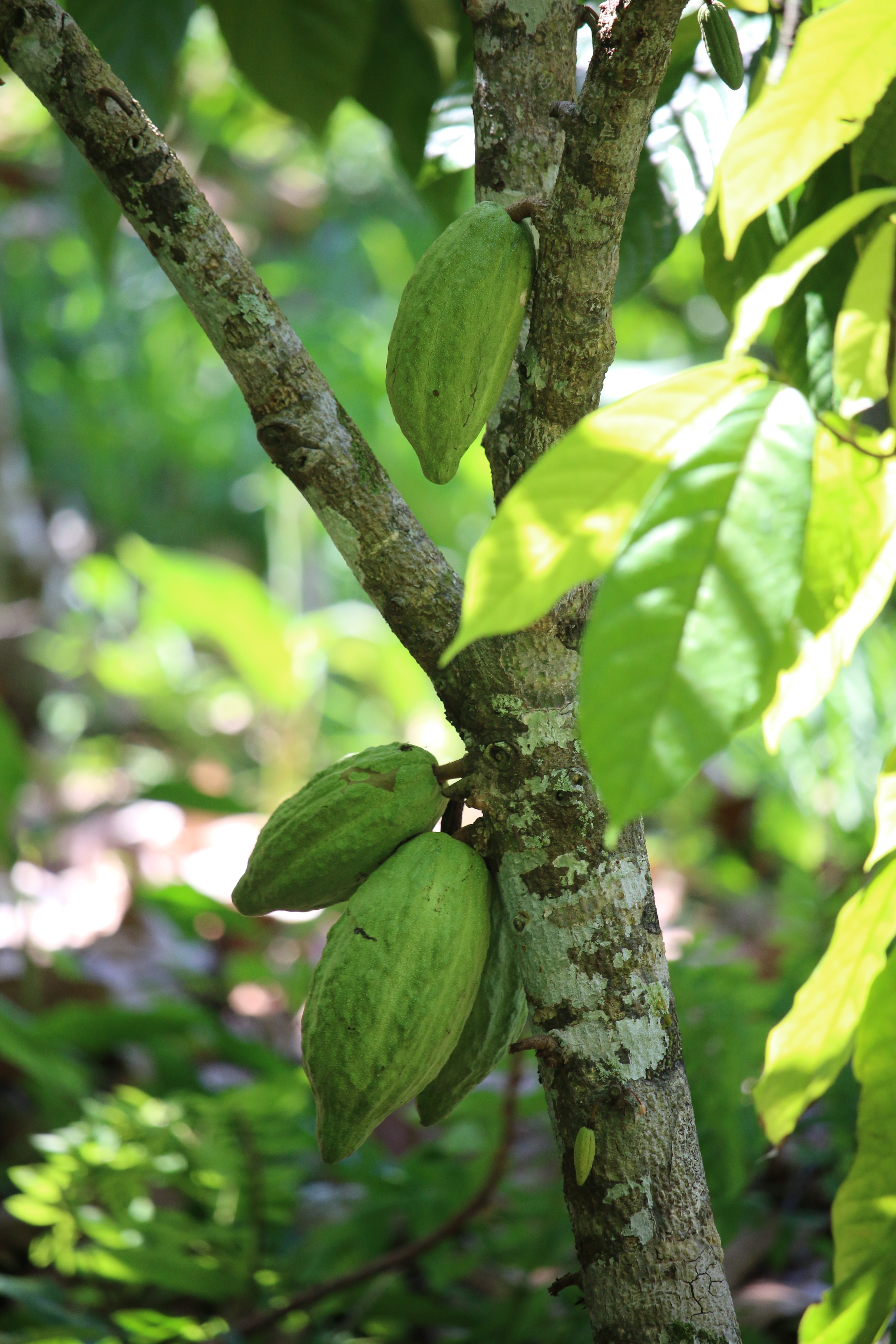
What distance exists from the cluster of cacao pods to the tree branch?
0.68 feet

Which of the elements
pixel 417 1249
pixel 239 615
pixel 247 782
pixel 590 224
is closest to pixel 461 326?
pixel 590 224

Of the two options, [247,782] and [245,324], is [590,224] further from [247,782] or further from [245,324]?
[247,782]

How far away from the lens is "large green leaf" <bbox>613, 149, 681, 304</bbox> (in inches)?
31.3

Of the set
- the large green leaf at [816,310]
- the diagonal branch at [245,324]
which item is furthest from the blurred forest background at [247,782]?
the diagonal branch at [245,324]

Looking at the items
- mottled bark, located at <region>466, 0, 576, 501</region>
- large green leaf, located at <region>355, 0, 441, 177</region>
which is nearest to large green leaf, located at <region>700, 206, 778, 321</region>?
mottled bark, located at <region>466, 0, 576, 501</region>

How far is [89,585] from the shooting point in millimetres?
3732

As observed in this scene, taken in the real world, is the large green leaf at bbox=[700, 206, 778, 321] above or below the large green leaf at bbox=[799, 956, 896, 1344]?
above

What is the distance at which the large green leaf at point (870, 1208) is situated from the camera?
17.0 inches

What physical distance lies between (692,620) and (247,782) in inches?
117

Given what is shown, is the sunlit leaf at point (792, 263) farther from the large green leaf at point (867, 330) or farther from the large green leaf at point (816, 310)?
the large green leaf at point (816, 310)

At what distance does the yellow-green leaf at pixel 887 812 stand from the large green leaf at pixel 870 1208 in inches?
1.9

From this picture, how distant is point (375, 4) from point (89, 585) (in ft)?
9.59

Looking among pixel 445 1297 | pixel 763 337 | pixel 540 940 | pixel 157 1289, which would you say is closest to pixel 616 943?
pixel 540 940

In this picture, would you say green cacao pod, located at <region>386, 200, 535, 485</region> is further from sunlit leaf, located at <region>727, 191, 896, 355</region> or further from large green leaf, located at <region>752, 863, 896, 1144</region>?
large green leaf, located at <region>752, 863, 896, 1144</region>
